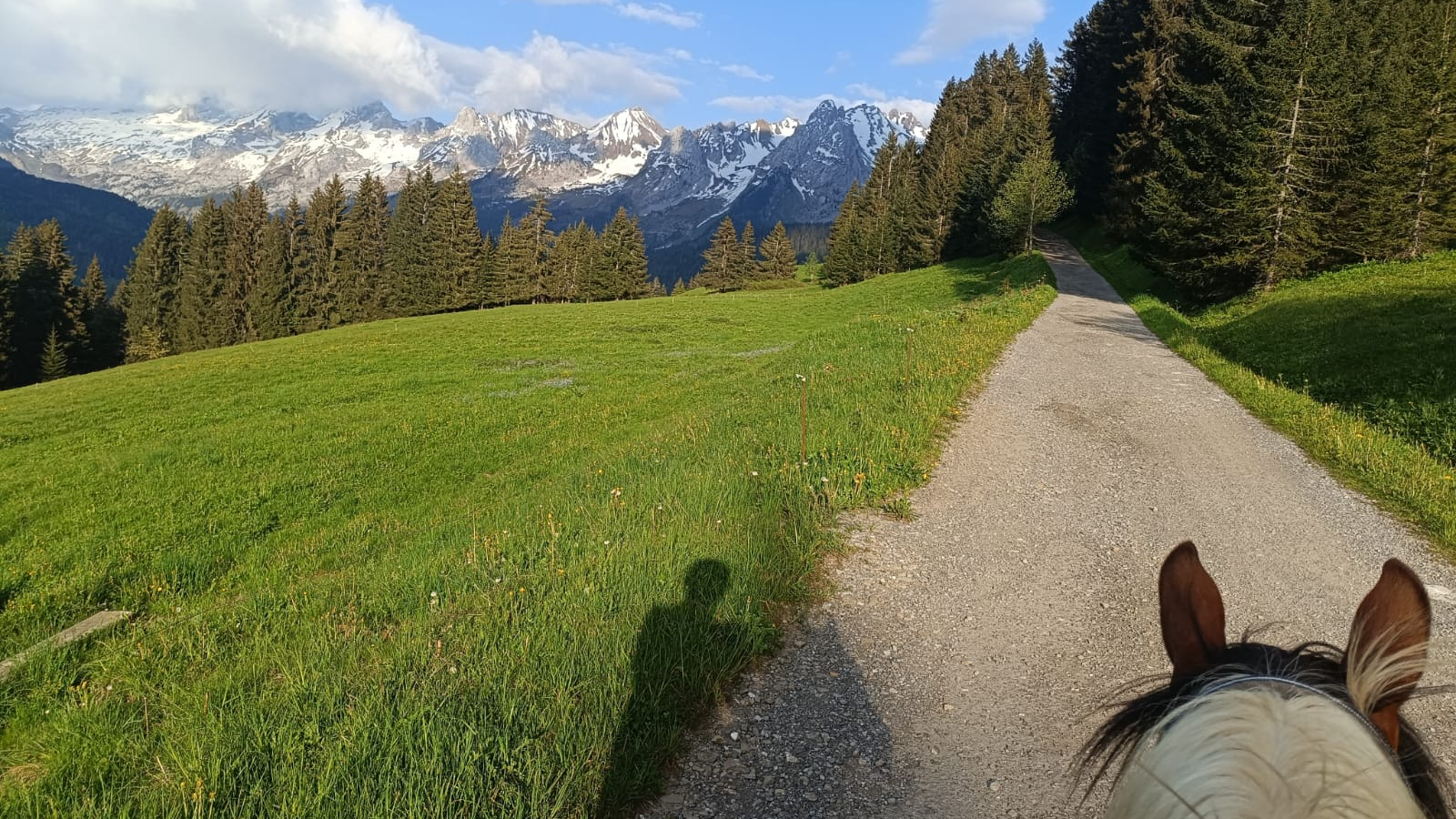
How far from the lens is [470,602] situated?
510 cm

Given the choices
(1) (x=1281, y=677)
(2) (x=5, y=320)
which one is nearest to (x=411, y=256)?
(2) (x=5, y=320)

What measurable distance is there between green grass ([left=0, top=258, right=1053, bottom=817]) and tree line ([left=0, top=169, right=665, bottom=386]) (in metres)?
55.6

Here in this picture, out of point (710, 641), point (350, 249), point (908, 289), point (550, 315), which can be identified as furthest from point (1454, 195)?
point (350, 249)

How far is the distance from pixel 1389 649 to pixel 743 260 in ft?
293

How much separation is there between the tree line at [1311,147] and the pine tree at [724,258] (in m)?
63.3

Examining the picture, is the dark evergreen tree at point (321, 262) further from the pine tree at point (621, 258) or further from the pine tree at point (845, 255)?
the pine tree at point (845, 255)

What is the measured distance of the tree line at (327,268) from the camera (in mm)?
70812

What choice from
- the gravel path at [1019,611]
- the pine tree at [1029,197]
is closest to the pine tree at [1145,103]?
the pine tree at [1029,197]

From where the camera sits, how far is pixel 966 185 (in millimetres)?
62594

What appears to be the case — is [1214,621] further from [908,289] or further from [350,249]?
[350,249]

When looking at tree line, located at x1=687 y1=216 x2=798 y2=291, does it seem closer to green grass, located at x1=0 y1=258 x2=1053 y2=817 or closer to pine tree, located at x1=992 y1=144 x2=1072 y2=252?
pine tree, located at x1=992 y1=144 x2=1072 y2=252

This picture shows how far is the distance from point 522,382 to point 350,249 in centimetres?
6142

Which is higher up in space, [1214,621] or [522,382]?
[1214,621]

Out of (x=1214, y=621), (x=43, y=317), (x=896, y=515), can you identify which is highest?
(x=1214, y=621)
